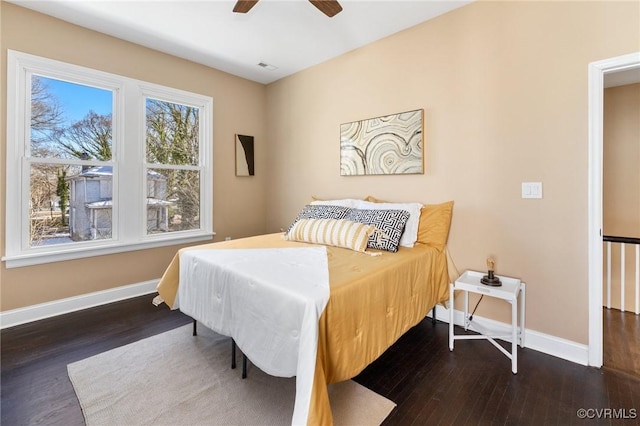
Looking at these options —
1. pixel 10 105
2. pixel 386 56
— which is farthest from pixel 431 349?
pixel 10 105

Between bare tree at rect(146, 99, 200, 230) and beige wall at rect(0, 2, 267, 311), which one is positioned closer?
beige wall at rect(0, 2, 267, 311)

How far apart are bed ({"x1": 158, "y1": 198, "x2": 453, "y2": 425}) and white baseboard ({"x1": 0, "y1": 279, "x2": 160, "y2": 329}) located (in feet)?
3.77

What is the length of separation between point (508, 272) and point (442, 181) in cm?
91

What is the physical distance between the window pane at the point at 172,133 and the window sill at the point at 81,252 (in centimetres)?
→ 95

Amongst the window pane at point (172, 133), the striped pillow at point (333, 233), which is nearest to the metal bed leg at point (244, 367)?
the striped pillow at point (333, 233)

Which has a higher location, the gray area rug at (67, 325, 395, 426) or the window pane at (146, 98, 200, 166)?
the window pane at (146, 98, 200, 166)

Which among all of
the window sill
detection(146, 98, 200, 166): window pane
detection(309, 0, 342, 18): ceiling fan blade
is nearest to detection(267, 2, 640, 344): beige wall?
detection(309, 0, 342, 18): ceiling fan blade

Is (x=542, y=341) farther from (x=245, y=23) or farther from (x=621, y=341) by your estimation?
(x=245, y=23)

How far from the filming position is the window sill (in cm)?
250

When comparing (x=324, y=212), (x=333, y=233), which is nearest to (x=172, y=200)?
(x=324, y=212)

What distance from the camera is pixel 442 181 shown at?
2613 mm

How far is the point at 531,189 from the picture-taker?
7.09 ft

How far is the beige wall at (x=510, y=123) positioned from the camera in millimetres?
1972

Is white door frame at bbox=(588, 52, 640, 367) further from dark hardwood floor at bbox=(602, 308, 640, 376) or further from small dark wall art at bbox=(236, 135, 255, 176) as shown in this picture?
small dark wall art at bbox=(236, 135, 255, 176)
